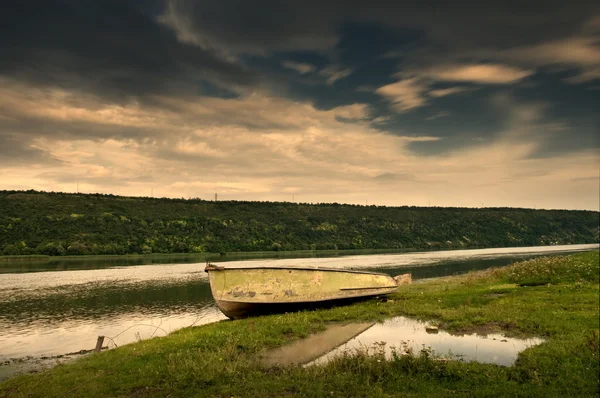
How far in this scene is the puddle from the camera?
1112 cm

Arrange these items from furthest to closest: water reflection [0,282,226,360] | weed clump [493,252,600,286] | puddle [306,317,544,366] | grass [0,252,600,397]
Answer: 1. weed clump [493,252,600,286]
2. water reflection [0,282,226,360]
3. puddle [306,317,544,366]
4. grass [0,252,600,397]

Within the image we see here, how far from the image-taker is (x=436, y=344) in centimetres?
1258

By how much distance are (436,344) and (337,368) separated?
407 centimetres

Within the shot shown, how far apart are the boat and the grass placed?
4.09ft


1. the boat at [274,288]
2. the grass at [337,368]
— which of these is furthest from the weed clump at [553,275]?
the boat at [274,288]

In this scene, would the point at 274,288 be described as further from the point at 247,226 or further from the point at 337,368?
the point at 247,226

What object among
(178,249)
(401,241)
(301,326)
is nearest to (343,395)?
(301,326)

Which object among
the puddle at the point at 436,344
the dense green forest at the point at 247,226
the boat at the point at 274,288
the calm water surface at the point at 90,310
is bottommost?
the calm water surface at the point at 90,310

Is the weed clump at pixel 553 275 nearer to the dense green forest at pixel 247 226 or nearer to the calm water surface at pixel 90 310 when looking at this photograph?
the calm water surface at pixel 90 310

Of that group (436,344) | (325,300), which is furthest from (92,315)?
(436,344)

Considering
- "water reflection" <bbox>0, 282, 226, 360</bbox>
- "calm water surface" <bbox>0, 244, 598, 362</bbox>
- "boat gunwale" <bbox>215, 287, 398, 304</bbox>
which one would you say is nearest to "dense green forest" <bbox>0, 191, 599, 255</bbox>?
"calm water surface" <bbox>0, 244, 598, 362</bbox>

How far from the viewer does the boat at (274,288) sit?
59.6 ft

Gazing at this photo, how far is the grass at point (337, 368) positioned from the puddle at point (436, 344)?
0.68 m

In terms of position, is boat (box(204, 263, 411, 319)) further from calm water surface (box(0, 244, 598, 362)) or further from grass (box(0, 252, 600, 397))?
calm water surface (box(0, 244, 598, 362))
